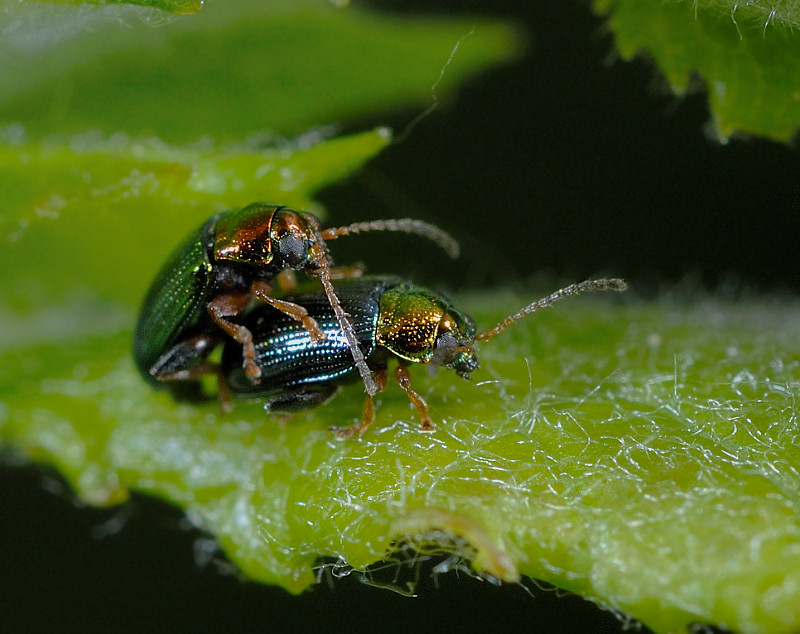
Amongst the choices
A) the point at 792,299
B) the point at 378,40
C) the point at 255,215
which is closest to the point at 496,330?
the point at 255,215

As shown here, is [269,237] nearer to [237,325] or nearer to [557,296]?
[237,325]

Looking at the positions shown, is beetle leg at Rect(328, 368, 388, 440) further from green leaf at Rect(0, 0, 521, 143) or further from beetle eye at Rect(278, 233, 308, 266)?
green leaf at Rect(0, 0, 521, 143)

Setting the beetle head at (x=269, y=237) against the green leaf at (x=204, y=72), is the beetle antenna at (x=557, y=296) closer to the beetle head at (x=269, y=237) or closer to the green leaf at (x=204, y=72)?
the beetle head at (x=269, y=237)

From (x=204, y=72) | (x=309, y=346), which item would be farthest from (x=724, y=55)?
(x=204, y=72)

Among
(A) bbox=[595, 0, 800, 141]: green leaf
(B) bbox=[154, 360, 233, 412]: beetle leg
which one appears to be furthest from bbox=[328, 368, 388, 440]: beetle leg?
(A) bbox=[595, 0, 800, 141]: green leaf

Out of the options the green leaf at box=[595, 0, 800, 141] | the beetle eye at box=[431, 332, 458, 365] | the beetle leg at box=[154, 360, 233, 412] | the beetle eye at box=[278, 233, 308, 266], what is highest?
the green leaf at box=[595, 0, 800, 141]
